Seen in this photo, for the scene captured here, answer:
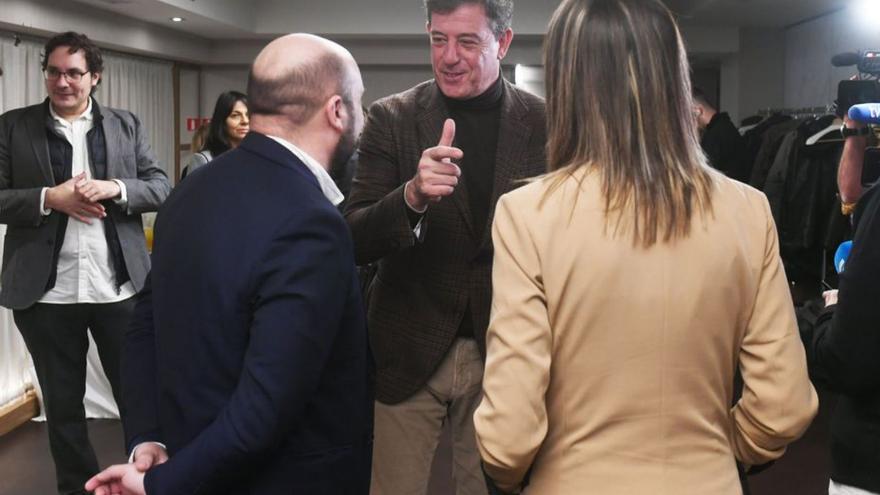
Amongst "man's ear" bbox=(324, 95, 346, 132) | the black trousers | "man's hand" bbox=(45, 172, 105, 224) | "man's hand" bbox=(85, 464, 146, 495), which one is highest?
"man's ear" bbox=(324, 95, 346, 132)

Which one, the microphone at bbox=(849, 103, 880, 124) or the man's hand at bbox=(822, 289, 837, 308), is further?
the microphone at bbox=(849, 103, 880, 124)

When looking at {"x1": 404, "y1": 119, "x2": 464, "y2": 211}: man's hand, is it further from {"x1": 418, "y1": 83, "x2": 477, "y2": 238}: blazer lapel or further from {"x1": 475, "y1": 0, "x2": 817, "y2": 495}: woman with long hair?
{"x1": 475, "y1": 0, "x2": 817, "y2": 495}: woman with long hair

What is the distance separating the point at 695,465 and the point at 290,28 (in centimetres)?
664

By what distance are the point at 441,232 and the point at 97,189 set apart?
161cm

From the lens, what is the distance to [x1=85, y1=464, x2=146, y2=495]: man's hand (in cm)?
148

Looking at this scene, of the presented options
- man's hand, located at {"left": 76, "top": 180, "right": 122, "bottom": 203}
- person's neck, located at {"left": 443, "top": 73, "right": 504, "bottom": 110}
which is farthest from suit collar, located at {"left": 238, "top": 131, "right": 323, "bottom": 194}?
man's hand, located at {"left": 76, "top": 180, "right": 122, "bottom": 203}

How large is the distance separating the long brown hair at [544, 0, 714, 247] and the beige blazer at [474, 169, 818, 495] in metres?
0.03

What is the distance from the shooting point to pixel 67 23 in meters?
5.36

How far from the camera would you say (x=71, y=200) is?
314 cm

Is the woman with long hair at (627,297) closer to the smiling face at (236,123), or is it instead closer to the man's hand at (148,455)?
the man's hand at (148,455)

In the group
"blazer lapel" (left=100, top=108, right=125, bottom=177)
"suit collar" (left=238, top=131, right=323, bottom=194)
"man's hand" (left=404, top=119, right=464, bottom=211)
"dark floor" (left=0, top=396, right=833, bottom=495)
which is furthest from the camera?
"dark floor" (left=0, top=396, right=833, bottom=495)

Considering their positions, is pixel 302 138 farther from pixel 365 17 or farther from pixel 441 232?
pixel 365 17

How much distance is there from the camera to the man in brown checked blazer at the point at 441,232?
200 cm

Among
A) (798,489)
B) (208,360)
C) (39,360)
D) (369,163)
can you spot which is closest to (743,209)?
(208,360)
